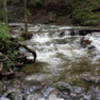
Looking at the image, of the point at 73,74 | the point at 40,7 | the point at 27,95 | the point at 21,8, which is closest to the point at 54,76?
the point at 73,74

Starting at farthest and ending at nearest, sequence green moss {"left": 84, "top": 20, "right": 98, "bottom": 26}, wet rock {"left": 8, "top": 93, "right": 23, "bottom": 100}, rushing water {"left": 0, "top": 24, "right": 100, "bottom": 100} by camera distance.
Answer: green moss {"left": 84, "top": 20, "right": 98, "bottom": 26}, rushing water {"left": 0, "top": 24, "right": 100, "bottom": 100}, wet rock {"left": 8, "top": 93, "right": 23, "bottom": 100}

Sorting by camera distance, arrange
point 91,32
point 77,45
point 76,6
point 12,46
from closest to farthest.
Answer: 1. point 12,46
2. point 77,45
3. point 91,32
4. point 76,6

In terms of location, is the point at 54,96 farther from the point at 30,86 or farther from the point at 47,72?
the point at 47,72

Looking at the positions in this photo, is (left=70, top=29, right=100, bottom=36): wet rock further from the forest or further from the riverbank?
the riverbank

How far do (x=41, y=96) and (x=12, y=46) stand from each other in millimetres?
3142

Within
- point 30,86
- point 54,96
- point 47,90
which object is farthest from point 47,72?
point 54,96

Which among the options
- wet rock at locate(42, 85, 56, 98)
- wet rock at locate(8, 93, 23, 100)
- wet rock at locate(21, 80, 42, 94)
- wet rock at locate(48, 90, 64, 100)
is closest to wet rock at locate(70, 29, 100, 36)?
wet rock at locate(21, 80, 42, 94)

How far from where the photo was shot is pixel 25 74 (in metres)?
5.16

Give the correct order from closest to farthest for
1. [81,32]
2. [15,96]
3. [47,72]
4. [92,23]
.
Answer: [15,96] < [47,72] < [81,32] < [92,23]

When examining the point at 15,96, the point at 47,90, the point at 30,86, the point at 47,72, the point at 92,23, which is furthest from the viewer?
the point at 92,23

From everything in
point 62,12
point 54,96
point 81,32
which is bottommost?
point 54,96

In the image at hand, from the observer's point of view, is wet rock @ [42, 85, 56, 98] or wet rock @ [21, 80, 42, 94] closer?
wet rock @ [42, 85, 56, 98]

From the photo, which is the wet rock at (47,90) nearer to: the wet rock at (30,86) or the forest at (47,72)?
the forest at (47,72)

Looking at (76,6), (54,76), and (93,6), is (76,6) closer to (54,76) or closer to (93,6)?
(93,6)
